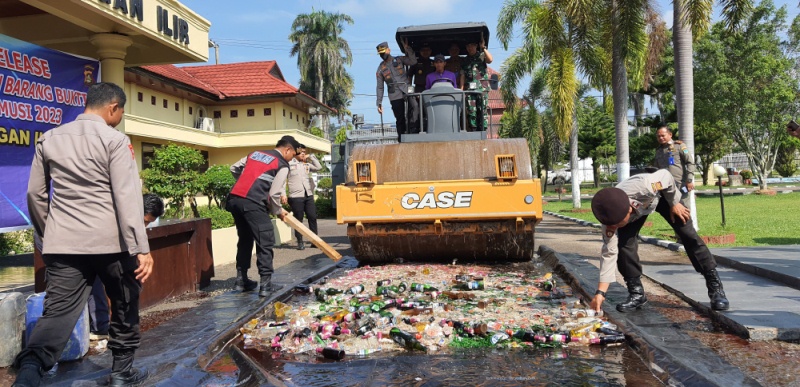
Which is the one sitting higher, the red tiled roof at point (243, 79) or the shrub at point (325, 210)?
the red tiled roof at point (243, 79)

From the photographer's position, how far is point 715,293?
5410 mm

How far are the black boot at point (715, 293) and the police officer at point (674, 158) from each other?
3.10 metres

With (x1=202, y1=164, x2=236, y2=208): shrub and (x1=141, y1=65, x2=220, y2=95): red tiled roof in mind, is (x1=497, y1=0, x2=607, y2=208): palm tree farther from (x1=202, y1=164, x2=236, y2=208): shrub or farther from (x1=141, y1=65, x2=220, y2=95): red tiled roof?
(x1=141, y1=65, x2=220, y2=95): red tiled roof

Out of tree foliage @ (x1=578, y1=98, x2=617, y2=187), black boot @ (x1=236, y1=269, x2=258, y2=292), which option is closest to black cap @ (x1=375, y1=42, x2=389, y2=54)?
black boot @ (x1=236, y1=269, x2=258, y2=292)

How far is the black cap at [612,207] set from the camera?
4906mm

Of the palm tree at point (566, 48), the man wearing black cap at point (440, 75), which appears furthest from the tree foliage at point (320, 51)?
the man wearing black cap at point (440, 75)

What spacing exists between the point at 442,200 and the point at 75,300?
4.54 m

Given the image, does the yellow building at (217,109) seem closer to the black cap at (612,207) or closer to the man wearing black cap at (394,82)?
the man wearing black cap at (394,82)

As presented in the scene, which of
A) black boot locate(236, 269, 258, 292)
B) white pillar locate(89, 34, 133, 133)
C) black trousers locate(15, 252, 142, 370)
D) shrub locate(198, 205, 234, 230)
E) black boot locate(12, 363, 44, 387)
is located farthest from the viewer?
shrub locate(198, 205, 234, 230)

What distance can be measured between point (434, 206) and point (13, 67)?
4.62 metres

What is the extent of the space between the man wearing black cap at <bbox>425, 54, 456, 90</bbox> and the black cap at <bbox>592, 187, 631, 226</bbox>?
5.03m

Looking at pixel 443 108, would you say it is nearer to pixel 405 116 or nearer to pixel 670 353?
pixel 405 116

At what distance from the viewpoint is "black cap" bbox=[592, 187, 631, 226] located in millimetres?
4906

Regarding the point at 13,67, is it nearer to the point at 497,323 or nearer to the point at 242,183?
the point at 242,183
